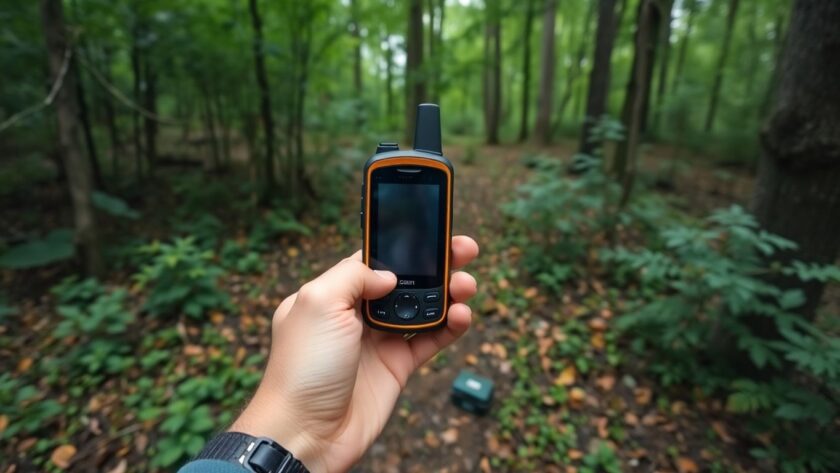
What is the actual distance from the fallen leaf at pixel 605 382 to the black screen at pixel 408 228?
2.31 metres

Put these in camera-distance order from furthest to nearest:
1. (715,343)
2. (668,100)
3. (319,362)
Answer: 1. (668,100)
2. (715,343)
3. (319,362)

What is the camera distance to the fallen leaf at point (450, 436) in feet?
8.84

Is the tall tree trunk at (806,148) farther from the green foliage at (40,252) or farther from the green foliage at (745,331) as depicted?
the green foliage at (40,252)

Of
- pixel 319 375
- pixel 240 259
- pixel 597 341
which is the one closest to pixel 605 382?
pixel 597 341

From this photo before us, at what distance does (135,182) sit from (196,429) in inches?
309

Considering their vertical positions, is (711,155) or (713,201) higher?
(711,155)

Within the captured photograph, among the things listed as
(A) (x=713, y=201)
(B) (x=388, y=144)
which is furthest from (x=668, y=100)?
(B) (x=388, y=144)

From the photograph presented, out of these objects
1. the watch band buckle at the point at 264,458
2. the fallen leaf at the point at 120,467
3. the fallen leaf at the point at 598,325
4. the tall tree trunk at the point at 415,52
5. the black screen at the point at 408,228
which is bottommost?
the fallen leaf at the point at 120,467

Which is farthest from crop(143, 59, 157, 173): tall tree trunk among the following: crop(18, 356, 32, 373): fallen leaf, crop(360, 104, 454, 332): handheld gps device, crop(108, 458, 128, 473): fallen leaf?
crop(360, 104, 454, 332): handheld gps device

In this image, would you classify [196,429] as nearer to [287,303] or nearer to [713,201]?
[287,303]

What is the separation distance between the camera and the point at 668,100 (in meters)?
6.66

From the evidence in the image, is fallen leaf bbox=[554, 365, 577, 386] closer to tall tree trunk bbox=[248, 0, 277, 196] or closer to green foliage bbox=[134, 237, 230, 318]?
green foliage bbox=[134, 237, 230, 318]

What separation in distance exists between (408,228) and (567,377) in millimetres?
2347

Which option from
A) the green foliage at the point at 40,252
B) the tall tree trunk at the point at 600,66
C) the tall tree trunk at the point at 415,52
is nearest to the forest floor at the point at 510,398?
the green foliage at the point at 40,252
